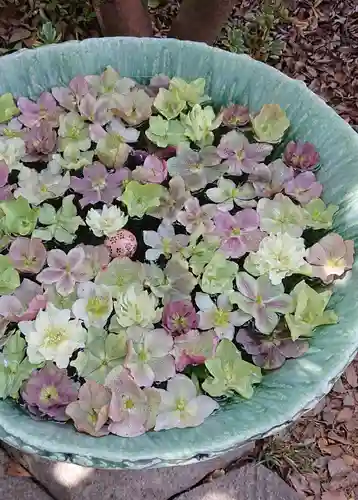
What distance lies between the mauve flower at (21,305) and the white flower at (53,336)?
2 centimetres

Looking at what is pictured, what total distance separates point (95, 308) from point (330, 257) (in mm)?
300

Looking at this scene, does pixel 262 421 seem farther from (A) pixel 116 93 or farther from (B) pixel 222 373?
(A) pixel 116 93

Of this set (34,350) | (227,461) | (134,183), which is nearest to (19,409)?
(34,350)

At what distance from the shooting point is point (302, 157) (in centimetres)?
96

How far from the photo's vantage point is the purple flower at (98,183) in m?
0.93

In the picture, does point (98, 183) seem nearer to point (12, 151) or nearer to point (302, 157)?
point (12, 151)

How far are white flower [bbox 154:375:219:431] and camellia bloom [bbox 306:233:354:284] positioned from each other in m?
0.22

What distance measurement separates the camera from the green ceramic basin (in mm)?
723

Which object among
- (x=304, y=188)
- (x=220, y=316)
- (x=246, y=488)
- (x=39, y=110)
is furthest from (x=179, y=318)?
(x=246, y=488)

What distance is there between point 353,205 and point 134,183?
0.29m

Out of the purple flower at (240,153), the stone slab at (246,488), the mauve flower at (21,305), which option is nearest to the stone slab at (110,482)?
the stone slab at (246,488)

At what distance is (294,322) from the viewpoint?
2.71 feet

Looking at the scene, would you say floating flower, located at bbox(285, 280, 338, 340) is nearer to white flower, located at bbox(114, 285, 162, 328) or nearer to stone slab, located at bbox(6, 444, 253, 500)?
white flower, located at bbox(114, 285, 162, 328)

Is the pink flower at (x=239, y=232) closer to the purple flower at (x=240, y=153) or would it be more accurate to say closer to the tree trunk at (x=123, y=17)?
the purple flower at (x=240, y=153)
